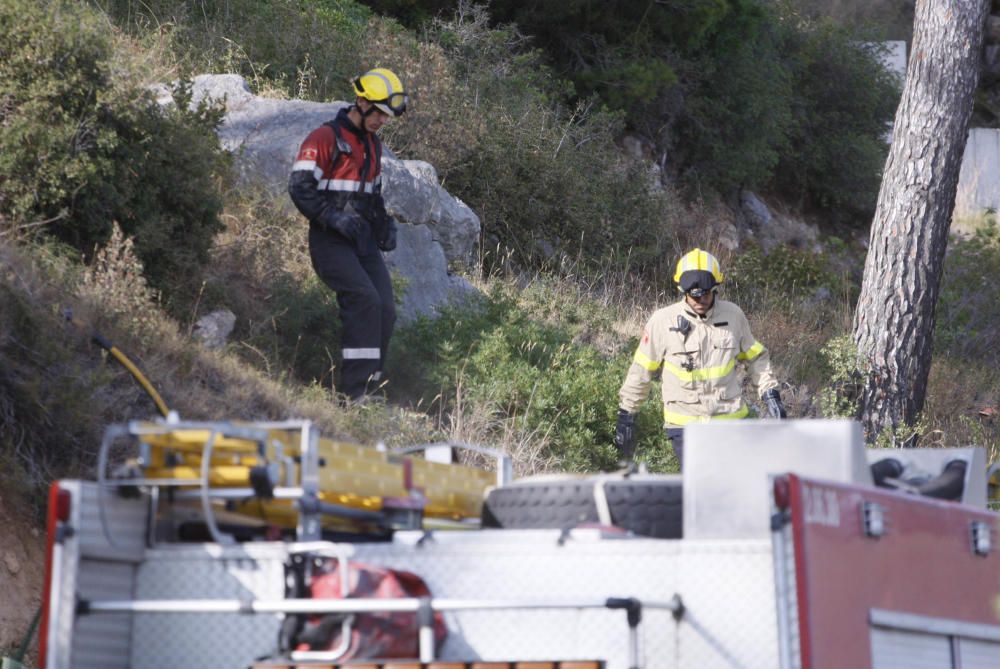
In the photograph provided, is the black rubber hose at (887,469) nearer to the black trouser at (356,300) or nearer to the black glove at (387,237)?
the black trouser at (356,300)

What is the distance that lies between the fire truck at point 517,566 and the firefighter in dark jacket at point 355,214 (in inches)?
158

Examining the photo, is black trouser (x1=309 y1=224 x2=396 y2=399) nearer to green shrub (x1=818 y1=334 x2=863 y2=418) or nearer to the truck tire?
the truck tire

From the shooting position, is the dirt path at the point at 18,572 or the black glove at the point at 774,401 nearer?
the dirt path at the point at 18,572

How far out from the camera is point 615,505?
13.7 feet

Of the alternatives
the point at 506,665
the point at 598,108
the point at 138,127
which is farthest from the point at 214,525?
the point at 598,108

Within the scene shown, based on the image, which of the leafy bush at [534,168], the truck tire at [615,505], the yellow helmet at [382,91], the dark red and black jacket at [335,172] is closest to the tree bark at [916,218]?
the leafy bush at [534,168]

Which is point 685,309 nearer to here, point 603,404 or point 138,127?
point 603,404

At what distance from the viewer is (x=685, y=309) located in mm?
7973

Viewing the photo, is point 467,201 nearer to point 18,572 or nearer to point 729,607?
point 18,572

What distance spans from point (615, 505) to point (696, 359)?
383cm

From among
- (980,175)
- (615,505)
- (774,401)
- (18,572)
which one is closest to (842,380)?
(774,401)

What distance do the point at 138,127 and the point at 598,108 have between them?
1070 centimetres

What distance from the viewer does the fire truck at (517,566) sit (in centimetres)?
351

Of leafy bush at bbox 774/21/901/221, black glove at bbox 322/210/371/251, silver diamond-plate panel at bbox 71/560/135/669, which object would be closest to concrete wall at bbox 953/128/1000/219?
leafy bush at bbox 774/21/901/221
